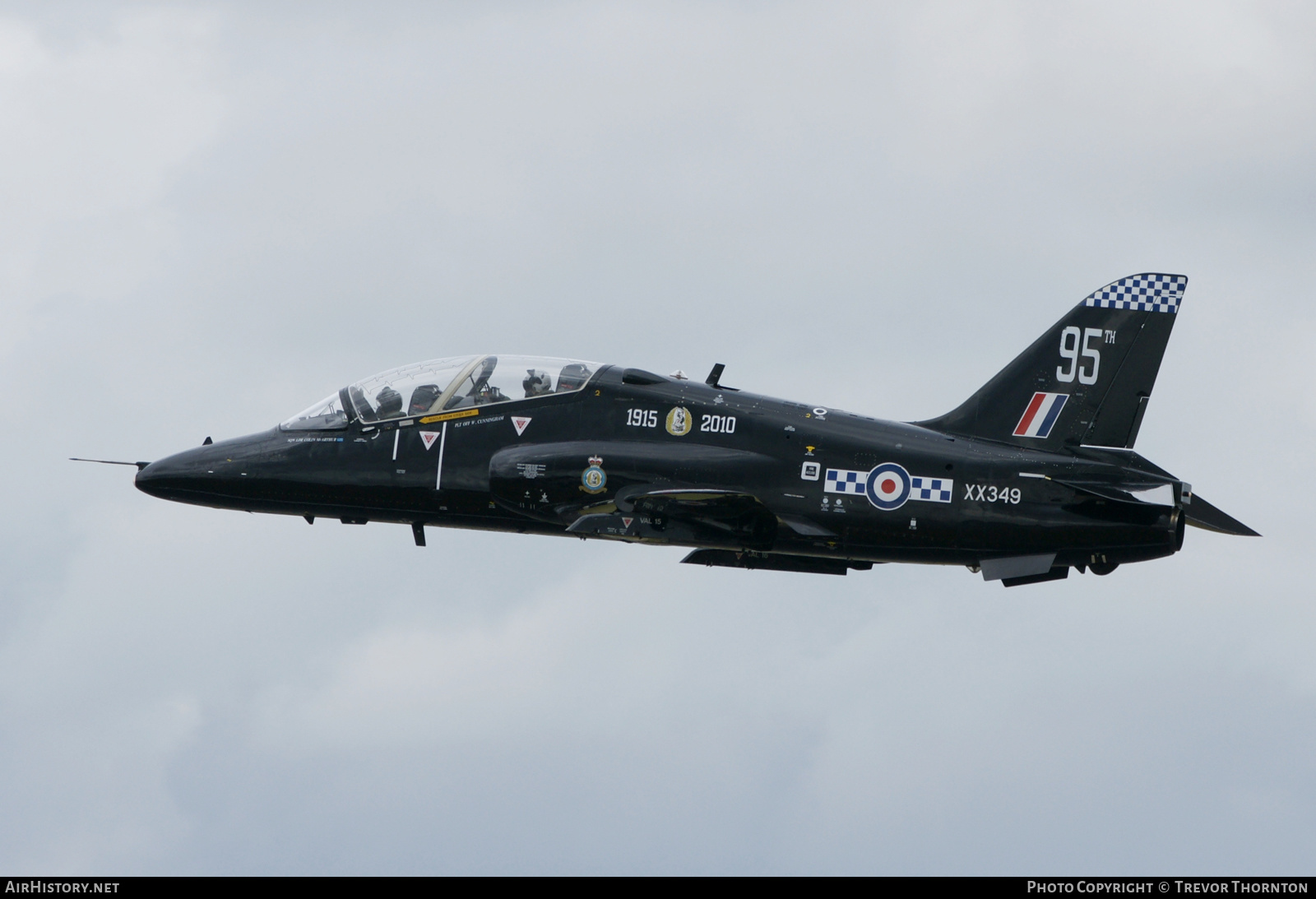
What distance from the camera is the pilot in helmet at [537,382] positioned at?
33312 millimetres

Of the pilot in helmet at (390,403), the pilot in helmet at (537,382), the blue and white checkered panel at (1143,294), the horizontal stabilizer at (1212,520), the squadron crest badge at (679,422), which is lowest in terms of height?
the horizontal stabilizer at (1212,520)

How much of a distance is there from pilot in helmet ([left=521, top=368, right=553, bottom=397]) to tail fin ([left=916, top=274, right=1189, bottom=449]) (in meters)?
6.81

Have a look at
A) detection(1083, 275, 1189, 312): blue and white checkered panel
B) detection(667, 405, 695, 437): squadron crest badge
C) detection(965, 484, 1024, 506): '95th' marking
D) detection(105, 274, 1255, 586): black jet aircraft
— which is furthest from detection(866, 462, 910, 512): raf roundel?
detection(1083, 275, 1189, 312): blue and white checkered panel

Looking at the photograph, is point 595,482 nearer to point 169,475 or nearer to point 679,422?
point 679,422

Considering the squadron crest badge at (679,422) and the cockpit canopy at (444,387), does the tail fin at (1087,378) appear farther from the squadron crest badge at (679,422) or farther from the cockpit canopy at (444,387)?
the cockpit canopy at (444,387)

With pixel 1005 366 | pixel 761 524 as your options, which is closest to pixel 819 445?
pixel 761 524

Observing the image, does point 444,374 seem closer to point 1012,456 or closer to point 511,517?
point 511,517

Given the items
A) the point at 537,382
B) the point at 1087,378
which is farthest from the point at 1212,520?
the point at 537,382

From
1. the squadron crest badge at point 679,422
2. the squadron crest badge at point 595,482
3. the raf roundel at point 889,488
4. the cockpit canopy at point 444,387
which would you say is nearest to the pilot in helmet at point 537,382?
the cockpit canopy at point 444,387

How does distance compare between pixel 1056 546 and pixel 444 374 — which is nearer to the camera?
pixel 1056 546

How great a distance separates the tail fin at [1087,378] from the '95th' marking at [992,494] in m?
1.28

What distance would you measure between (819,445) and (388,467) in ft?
25.8

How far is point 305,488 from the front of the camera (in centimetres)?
3409

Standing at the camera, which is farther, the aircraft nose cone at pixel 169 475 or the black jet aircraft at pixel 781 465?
the aircraft nose cone at pixel 169 475
